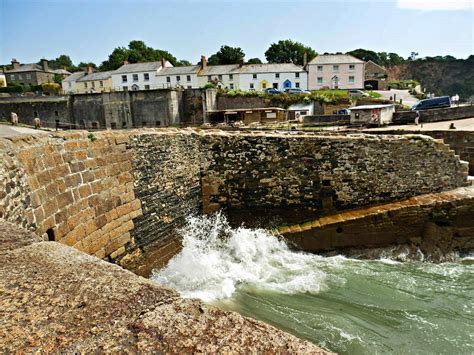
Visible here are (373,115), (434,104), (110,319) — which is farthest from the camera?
(434,104)

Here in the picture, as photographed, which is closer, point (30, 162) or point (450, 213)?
point (30, 162)

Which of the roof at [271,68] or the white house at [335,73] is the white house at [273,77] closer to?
the roof at [271,68]

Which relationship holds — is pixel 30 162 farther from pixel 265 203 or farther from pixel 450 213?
pixel 450 213

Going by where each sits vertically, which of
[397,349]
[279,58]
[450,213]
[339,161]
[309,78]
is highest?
[279,58]

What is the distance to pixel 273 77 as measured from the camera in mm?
43094

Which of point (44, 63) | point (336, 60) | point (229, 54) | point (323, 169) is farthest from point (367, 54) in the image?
point (323, 169)

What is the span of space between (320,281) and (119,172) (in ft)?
16.6

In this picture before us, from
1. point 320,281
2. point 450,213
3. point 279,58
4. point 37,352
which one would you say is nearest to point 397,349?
point 320,281

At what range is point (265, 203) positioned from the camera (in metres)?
10.0

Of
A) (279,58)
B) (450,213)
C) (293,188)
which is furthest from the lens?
(279,58)

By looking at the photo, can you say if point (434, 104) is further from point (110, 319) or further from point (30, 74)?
point (30, 74)

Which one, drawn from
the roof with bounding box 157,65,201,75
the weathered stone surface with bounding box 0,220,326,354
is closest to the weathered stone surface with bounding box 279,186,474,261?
the weathered stone surface with bounding box 0,220,326,354

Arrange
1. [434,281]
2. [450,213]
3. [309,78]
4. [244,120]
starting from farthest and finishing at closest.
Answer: [309,78]
[244,120]
[450,213]
[434,281]

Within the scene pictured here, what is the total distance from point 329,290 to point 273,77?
38.3 meters
